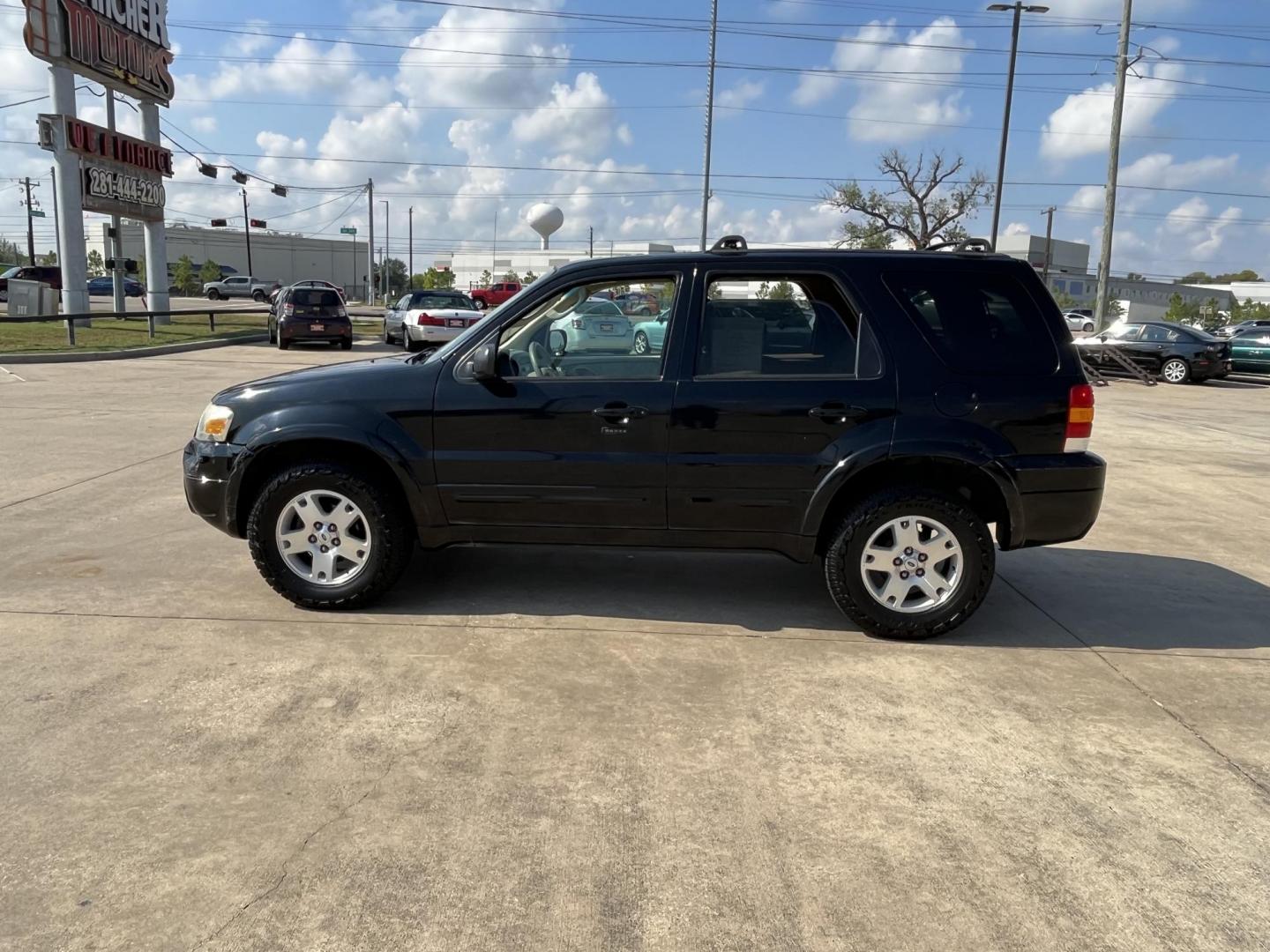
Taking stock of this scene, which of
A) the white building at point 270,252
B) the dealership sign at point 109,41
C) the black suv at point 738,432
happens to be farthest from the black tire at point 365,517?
the white building at point 270,252

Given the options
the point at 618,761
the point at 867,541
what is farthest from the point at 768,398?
the point at 618,761

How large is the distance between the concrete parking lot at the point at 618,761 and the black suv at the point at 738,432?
47 cm

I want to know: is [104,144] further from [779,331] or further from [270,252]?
[270,252]

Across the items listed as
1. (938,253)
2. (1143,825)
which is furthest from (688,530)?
(1143,825)

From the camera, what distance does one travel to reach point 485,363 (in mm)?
4688

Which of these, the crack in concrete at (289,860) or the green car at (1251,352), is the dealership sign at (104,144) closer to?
the crack in concrete at (289,860)

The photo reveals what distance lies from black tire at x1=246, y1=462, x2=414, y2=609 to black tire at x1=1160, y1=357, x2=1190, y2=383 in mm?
23320

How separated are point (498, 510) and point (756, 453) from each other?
1.36 m

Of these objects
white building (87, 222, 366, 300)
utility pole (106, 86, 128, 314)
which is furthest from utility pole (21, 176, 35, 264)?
utility pole (106, 86, 128, 314)

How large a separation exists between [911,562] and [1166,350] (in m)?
22.2

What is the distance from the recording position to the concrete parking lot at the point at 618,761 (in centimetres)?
265

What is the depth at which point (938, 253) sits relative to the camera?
187 inches

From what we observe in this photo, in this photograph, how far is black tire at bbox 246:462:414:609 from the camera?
16.0ft

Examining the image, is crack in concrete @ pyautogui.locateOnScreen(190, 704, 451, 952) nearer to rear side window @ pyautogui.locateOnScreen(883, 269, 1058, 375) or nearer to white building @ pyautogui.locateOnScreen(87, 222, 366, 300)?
rear side window @ pyautogui.locateOnScreen(883, 269, 1058, 375)
